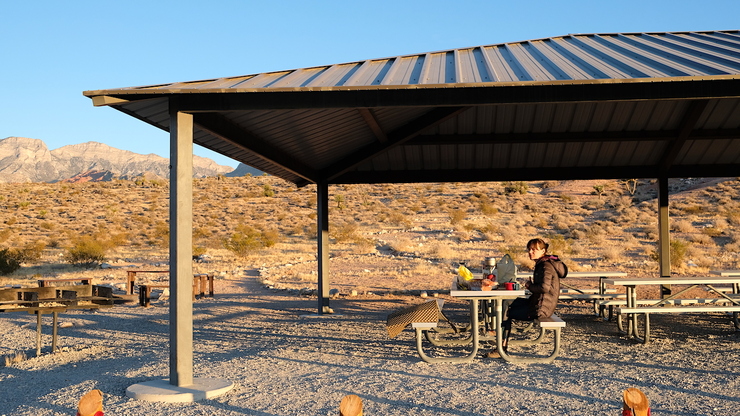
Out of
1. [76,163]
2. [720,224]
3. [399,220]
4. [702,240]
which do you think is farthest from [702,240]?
[76,163]

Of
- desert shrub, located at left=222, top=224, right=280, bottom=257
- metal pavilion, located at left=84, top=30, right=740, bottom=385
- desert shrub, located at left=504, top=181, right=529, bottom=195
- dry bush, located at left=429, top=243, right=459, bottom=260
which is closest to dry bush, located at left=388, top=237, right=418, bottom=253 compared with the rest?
dry bush, located at left=429, top=243, right=459, bottom=260

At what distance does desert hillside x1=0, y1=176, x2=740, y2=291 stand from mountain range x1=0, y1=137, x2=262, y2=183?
285 ft

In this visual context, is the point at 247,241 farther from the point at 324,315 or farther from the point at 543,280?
the point at 543,280

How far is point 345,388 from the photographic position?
18.5ft

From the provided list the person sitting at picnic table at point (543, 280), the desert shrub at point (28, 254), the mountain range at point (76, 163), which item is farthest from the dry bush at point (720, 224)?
the mountain range at point (76, 163)

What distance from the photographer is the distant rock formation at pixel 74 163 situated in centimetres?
13712

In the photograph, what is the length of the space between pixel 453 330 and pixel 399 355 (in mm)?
991

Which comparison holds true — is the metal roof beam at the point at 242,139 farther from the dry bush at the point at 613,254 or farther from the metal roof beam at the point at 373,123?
the dry bush at the point at 613,254

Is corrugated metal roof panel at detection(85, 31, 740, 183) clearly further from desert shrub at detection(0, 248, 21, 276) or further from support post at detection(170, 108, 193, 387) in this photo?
desert shrub at detection(0, 248, 21, 276)

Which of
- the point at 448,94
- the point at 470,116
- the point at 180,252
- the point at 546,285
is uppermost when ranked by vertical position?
the point at 470,116

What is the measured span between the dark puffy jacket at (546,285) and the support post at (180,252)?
11.1 ft

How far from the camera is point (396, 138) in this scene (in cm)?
981

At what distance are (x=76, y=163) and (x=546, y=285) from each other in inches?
6537

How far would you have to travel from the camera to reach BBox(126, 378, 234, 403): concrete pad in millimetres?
5426
